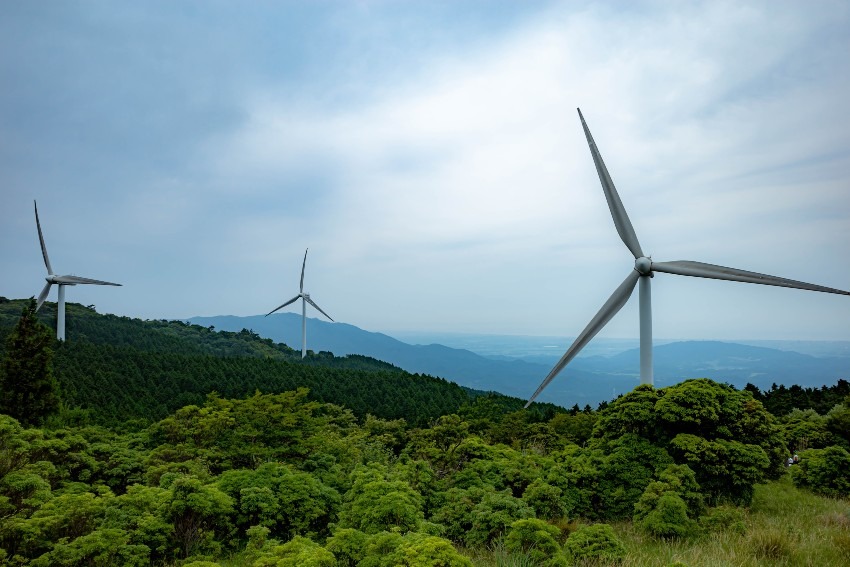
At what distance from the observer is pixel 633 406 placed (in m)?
17.0

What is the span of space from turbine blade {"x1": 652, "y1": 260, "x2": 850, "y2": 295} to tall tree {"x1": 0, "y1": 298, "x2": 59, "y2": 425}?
2770cm

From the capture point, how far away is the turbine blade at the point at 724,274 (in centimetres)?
1526

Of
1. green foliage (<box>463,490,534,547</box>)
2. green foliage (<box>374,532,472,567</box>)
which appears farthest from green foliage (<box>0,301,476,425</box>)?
green foliage (<box>374,532,472,567</box>)

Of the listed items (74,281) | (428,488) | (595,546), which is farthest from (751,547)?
(74,281)

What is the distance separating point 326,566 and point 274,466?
685 cm

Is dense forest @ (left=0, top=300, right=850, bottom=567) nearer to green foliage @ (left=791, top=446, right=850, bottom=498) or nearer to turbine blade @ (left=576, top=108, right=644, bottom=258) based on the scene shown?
green foliage @ (left=791, top=446, right=850, bottom=498)

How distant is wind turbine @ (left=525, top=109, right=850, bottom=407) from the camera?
17.9m

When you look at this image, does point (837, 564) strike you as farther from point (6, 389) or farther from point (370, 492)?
point (6, 389)

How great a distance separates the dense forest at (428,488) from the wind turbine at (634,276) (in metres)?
2.08

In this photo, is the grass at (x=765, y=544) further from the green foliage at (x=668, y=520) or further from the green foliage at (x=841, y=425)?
the green foliage at (x=841, y=425)

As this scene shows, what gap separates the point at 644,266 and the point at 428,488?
10.8m

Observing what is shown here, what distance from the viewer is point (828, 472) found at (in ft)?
56.9

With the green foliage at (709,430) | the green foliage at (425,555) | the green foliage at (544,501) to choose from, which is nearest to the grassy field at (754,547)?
the green foliage at (709,430)

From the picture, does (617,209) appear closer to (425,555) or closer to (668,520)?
(668,520)
